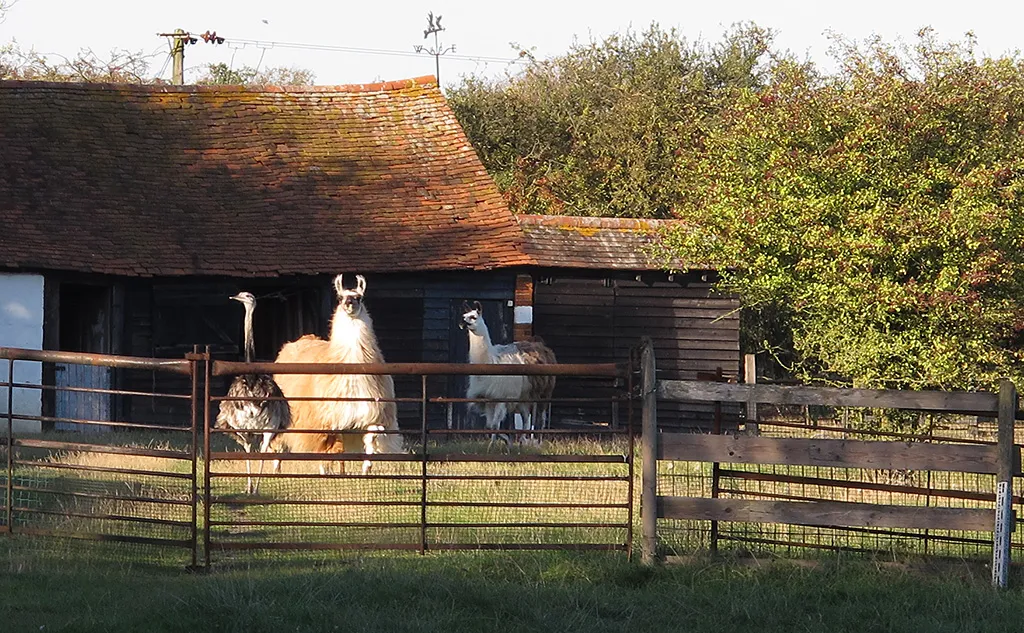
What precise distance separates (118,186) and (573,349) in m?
8.00

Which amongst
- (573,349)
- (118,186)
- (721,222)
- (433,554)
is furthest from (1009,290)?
(118,186)

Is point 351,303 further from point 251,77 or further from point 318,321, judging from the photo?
point 251,77

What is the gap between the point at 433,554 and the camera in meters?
9.36

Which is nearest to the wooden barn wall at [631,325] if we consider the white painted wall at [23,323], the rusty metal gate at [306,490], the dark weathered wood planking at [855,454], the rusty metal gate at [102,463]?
the rusty metal gate at [306,490]

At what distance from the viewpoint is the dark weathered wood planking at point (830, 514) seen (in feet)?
28.8

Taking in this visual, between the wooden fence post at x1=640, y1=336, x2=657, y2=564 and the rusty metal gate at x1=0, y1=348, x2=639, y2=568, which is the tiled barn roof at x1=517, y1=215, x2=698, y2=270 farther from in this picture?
the wooden fence post at x1=640, y1=336, x2=657, y2=564

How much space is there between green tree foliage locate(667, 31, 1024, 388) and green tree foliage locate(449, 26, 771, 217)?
14108mm

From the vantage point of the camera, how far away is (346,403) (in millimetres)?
13820

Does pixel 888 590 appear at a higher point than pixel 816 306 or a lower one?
lower

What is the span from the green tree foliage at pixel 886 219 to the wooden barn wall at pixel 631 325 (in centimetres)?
381

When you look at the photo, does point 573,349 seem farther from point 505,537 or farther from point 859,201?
point 505,537

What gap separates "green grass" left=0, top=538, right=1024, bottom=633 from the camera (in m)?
7.34

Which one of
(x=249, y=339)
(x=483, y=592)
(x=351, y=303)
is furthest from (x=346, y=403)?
(x=483, y=592)

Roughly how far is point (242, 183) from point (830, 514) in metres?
16.0
